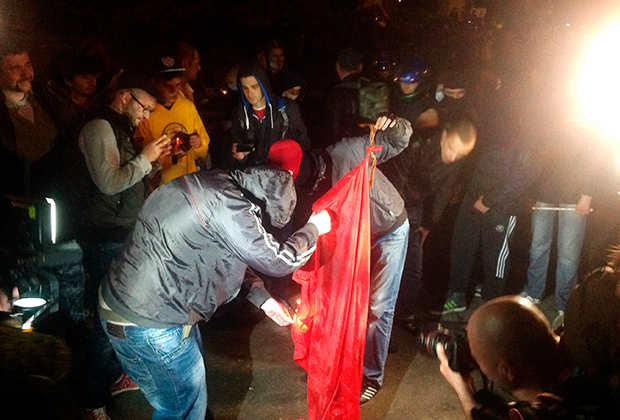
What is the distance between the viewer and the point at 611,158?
13.2 feet

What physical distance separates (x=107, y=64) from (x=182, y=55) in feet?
3.03

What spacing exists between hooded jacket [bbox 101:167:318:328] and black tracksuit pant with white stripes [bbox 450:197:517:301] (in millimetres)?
2698

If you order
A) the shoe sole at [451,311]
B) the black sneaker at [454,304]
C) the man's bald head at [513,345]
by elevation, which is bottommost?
the shoe sole at [451,311]

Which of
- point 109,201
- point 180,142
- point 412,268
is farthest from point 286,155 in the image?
point 412,268

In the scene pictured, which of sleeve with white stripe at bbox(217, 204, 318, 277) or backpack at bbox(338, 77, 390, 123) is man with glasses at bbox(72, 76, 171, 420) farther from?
backpack at bbox(338, 77, 390, 123)

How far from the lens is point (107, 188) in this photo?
3.00 metres

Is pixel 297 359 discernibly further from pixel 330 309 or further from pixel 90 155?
pixel 90 155

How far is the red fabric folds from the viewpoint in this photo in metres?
2.80

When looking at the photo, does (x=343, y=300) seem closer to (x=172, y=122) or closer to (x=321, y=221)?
(x=321, y=221)

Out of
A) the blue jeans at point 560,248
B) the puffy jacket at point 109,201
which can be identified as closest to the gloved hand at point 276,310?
the puffy jacket at point 109,201

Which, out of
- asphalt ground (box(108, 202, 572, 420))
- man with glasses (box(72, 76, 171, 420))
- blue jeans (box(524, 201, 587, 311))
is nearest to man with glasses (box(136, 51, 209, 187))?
man with glasses (box(72, 76, 171, 420))

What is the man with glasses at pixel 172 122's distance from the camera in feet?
12.5

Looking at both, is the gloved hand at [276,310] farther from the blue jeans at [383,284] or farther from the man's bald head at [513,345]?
the man's bald head at [513,345]

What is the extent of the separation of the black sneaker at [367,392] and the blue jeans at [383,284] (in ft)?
0.68
